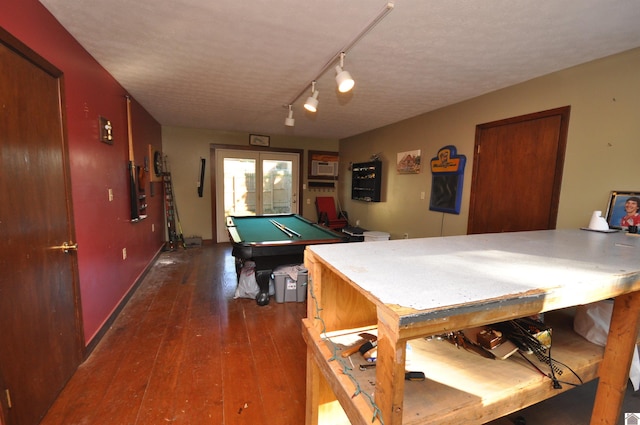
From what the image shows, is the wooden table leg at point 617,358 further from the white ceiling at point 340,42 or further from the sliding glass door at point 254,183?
the sliding glass door at point 254,183

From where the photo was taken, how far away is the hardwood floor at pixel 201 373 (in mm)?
1507

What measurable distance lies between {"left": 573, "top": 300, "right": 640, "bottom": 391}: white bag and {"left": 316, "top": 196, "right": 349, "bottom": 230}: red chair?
480 centimetres

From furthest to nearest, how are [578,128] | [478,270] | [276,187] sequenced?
[276,187] < [578,128] < [478,270]

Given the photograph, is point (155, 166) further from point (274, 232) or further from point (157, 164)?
point (274, 232)

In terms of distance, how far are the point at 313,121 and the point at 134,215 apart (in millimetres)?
2973

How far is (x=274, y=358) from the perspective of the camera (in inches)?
79.6

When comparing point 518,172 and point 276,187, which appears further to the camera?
point 276,187

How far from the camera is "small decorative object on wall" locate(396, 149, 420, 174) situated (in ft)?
13.3

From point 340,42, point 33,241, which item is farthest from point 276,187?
point 33,241

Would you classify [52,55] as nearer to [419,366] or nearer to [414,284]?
[414,284]

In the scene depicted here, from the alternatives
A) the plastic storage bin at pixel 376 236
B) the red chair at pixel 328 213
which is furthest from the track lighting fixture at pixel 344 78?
the red chair at pixel 328 213

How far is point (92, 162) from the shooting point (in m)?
2.15

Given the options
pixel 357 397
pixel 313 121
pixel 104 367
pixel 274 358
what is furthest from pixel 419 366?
pixel 313 121

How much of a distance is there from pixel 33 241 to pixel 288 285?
203cm
